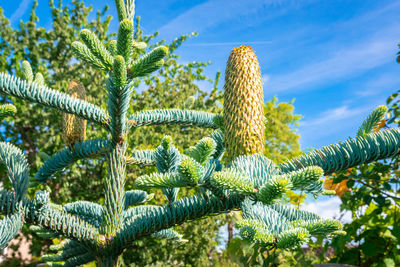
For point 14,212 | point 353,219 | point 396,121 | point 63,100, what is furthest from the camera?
point 353,219

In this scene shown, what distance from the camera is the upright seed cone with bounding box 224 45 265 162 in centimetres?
128

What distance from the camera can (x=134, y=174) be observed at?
6926 mm

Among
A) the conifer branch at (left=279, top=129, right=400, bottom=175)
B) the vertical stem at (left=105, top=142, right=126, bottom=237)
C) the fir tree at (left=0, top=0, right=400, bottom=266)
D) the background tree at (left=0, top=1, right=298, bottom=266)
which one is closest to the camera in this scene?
the fir tree at (left=0, top=0, right=400, bottom=266)

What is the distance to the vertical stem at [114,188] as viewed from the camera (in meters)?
1.81

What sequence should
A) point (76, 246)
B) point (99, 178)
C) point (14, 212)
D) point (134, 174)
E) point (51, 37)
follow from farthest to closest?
point (51, 37)
point (99, 178)
point (134, 174)
point (76, 246)
point (14, 212)

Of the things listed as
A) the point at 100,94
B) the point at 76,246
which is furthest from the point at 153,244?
the point at 76,246

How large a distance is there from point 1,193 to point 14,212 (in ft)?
0.40

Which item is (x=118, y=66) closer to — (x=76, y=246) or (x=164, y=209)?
(x=164, y=209)

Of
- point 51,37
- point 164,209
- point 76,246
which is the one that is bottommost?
point 76,246

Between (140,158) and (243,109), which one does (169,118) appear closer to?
(140,158)

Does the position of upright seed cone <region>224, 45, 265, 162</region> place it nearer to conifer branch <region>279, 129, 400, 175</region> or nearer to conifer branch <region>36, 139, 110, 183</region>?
conifer branch <region>279, 129, 400, 175</region>

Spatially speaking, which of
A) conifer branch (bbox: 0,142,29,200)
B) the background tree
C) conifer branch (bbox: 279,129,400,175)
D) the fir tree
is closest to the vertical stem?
the fir tree

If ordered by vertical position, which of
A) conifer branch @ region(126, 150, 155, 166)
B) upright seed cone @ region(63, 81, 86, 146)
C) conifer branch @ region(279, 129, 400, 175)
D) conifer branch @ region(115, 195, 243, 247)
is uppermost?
upright seed cone @ region(63, 81, 86, 146)

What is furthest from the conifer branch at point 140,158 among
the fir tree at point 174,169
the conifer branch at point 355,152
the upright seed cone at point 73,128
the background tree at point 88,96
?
the background tree at point 88,96
